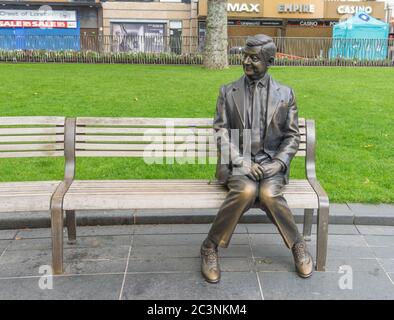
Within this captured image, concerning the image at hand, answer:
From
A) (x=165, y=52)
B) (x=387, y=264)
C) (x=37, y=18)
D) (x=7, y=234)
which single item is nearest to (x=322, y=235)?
(x=387, y=264)

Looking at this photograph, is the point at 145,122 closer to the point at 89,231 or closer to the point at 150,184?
the point at 150,184

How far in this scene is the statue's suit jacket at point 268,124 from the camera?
3613 mm

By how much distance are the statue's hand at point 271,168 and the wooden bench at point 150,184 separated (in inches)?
7.3

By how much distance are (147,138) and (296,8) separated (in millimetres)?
25298

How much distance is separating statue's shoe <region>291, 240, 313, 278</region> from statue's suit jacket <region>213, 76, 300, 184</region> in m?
0.50

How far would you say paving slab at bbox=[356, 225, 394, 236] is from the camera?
419cm

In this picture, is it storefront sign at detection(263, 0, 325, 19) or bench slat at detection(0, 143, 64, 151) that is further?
storefront sign at detection(263, 0, 325, 19)

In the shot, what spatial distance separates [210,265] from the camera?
11.2ft

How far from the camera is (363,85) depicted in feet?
39.1

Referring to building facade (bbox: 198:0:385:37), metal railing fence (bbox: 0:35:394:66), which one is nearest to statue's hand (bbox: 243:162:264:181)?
metal railing fence (bbox: 0:35:394:66)

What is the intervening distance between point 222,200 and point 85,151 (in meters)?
1.31

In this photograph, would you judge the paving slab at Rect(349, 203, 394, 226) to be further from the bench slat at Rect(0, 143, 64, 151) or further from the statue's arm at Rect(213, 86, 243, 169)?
the bench slat at Rect(0, 143, 64, 151)

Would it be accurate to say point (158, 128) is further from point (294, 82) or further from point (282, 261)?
point (294, 82)
